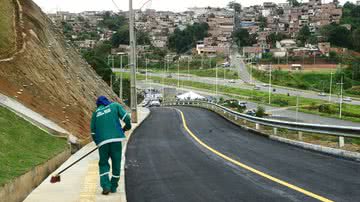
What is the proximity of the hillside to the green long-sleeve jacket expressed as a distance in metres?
10.7

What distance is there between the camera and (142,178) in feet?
38.7

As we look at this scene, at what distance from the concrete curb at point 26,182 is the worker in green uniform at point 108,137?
1.45 m

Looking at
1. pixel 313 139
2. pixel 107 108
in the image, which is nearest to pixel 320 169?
pixel 107 108

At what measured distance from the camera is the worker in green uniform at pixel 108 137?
→ 9.27 m

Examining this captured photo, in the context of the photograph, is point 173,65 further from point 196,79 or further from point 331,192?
point 331,192

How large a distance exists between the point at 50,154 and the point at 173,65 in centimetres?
18426

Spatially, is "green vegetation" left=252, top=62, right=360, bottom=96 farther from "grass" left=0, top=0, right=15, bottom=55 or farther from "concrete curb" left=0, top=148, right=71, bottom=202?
"concrete curb" left=0, top=148, right=71, bottom=202

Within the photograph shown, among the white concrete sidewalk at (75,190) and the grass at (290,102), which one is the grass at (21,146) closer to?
the white concrete sidewalk at (75,190)

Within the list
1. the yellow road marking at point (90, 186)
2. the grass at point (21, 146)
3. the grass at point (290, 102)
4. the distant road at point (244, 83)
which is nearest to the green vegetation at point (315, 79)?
the distant road at point (244, 83)

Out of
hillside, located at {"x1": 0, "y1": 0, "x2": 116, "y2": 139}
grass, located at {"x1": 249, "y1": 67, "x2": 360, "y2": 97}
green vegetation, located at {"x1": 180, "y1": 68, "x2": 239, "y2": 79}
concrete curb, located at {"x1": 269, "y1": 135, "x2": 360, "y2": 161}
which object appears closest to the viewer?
concrete curb, located at {"x1": 269, "y1": 135, "x2": 360, "y2": 161}

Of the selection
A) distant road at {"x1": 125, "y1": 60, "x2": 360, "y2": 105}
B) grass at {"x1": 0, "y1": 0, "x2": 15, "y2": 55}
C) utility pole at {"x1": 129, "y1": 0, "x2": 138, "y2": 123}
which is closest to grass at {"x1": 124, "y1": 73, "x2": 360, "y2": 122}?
distant road at {"x1": 125, "y1": 60, "x2": 360, "y2": 105}

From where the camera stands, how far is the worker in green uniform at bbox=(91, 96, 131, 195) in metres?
9.27

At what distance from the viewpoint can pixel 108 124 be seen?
9.32 m

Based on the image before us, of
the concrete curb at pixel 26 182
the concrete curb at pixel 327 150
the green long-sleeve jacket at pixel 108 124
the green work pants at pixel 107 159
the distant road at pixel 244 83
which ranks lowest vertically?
the distant road at pixel 244 83
